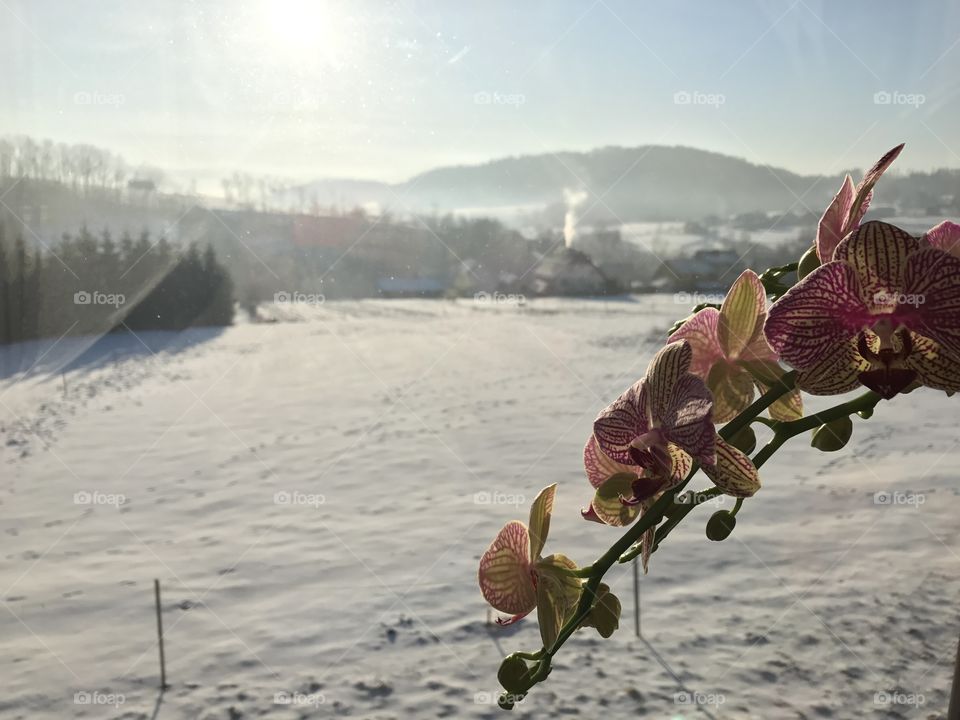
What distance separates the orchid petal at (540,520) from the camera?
18 cm

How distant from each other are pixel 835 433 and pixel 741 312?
45mm

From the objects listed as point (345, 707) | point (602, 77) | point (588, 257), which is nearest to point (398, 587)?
point (345, 707)

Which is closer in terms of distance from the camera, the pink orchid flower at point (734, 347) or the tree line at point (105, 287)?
the pink orchid flower at point (734, 347)

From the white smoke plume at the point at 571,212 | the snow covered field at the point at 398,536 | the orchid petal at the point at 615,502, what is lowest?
the snow covered field at the point at 398,536

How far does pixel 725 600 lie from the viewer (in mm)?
2582

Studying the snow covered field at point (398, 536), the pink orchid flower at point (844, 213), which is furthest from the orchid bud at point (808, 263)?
the snow covered field at point (398, 536)

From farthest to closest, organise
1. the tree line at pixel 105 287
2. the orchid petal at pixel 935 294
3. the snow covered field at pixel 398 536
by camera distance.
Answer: the tree line at pixel 105 287 → the snow covered field at pixel 398 536 → the orchid petal at pixel 935 294

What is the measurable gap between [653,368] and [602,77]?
3087mm

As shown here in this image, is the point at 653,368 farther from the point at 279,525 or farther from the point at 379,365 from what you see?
the point at 379,365

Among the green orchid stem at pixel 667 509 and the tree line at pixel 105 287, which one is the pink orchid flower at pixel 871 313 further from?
the tree line at pixel 105 287

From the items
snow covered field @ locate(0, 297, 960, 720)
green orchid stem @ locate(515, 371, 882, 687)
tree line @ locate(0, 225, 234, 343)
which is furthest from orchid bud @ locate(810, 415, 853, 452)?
tree line @ locate(0, 225, 234, 343)

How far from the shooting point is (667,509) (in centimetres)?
17

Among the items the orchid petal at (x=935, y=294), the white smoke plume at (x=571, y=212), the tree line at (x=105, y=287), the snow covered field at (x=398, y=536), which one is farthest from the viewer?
the white smoke plume at (x=571, y=212)

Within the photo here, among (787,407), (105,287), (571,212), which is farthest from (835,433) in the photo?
(571,212)
